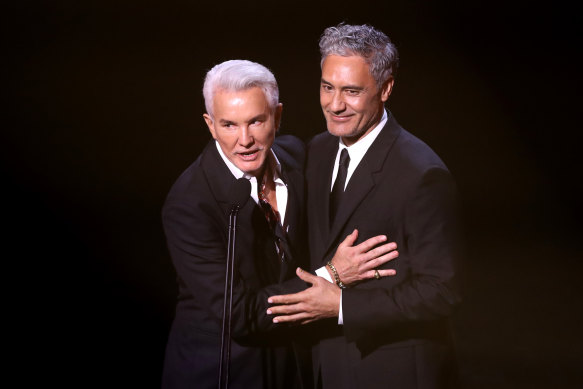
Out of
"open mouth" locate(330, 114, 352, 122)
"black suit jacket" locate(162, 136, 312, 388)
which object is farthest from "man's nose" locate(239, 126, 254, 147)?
"open mouth" locate(330, 114, 352, 122)

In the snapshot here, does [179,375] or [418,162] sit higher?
[418,162]

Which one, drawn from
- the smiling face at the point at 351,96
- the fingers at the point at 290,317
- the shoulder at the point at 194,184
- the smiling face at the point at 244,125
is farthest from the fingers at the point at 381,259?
the shoulder at the point at 194,184

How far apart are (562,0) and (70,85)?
2.57 meters

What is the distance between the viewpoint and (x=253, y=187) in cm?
292

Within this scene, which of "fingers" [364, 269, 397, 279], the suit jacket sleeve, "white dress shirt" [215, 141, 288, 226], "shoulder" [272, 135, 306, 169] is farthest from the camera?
"shoulder" [272, 135, 306, 169]

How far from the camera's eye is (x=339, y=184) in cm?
292

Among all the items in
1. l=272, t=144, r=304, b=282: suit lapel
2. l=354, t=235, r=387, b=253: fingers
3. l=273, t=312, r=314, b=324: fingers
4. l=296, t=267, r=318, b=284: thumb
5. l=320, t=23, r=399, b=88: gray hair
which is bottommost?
l=273, t=312, r=314, b=324: fingers

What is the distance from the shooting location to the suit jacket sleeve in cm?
272

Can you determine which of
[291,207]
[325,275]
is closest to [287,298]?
[325,275]

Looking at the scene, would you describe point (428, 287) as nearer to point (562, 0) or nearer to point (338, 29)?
point (338, 29)

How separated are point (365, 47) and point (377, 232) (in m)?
0.75

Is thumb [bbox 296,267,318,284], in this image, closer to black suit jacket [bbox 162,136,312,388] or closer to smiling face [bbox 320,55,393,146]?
black suit jacket [bbox 162,136,312,388]

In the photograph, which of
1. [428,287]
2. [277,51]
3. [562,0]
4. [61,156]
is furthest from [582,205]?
[61,156]

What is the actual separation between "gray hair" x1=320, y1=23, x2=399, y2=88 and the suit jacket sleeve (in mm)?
472
